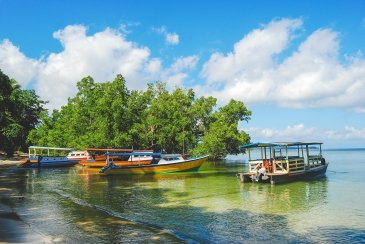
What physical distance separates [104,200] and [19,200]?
16.1ft

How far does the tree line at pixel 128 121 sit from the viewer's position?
56.6m


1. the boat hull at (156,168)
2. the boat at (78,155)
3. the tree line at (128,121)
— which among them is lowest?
the boat hull at (156,168)

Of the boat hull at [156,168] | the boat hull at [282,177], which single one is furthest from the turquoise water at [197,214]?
the boat hull at [156,168]

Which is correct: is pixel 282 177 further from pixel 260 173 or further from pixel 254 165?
pixel 254 165

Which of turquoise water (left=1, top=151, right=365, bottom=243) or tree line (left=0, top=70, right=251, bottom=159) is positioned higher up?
tree line (left=0, top=70, right=251, bottom=159)

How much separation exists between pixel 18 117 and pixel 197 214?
213 feet

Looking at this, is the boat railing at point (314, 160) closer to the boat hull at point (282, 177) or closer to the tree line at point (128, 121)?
the boat hull at point (282, 177)

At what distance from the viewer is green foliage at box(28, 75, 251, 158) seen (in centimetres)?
5647

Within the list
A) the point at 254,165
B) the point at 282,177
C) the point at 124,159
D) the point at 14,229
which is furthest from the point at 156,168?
the point at 14,229

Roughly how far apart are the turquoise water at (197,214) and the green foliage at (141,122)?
29446mm

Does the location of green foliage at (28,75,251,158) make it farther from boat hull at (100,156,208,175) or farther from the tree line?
boat hull at (100,156,208,175)

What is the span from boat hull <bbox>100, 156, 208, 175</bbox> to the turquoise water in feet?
37.5

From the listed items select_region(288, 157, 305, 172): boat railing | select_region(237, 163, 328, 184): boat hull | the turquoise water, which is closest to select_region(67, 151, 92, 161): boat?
the turquoise water

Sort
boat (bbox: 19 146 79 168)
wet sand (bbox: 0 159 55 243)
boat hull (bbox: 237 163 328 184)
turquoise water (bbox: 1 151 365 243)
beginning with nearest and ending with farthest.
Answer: wet sand (bbox: 0 159 55 243)
turquoise water (bbox: 1 151 365 243)
boat hull (bbox: 237 163 328 184)
boat (bbox: 19 146 79 168)
